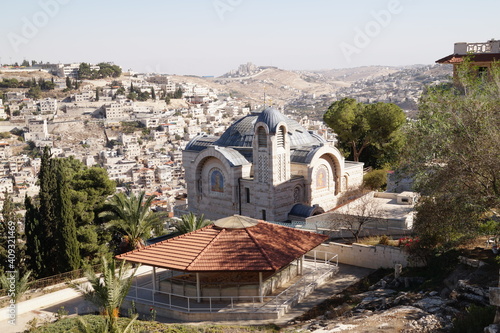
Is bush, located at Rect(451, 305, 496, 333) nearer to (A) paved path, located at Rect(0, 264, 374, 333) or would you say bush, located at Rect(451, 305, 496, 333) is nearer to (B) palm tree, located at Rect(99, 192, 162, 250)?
(A) paved path, located at Rect(0, 264, 374, 333)

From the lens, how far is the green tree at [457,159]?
49.5 feet

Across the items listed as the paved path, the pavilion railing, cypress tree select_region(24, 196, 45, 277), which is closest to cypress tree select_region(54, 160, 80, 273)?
cypress tree select_region(24, 196, 45, 277)

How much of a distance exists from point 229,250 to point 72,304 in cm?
676

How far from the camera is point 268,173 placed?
29.0 meters

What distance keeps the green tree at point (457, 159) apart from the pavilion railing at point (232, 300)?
5315mm

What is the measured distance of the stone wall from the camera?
2128 centimetres

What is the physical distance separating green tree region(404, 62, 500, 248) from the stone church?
1175 cm

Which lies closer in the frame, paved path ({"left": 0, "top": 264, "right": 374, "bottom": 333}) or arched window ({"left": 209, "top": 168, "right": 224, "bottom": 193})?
paved path ({"left": 0, "top": 264, "right": 374, "bottom": 333})

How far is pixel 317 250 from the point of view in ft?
78.1

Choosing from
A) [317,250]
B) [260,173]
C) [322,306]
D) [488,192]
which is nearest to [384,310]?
[322,306]

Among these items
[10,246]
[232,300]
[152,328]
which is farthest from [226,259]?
[10,246]

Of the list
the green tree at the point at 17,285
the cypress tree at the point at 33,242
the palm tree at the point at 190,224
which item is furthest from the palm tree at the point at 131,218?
the green tree at the point at 17,285

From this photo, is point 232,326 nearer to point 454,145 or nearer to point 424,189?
point 424,189

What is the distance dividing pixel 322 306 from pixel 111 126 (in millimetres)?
186477
